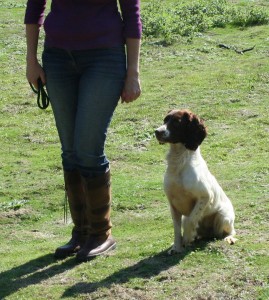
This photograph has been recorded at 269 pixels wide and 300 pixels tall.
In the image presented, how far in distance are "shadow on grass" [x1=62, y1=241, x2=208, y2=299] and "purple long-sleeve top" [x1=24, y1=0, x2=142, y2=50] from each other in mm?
1628

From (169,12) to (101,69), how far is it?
13.5 metres

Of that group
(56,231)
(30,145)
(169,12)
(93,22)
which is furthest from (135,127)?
(169,12)

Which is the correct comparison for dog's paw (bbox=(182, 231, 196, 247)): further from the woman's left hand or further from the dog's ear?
the woman's left hand

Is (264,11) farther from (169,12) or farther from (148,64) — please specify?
(148,64)

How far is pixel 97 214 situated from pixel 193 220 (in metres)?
0.78

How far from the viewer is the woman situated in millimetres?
5750

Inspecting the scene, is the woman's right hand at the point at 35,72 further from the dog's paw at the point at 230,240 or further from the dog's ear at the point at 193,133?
the dog's paw at the point at 230,240

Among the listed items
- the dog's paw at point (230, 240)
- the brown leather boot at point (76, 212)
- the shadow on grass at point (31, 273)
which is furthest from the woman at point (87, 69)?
the dog's paw at point (230, 240)

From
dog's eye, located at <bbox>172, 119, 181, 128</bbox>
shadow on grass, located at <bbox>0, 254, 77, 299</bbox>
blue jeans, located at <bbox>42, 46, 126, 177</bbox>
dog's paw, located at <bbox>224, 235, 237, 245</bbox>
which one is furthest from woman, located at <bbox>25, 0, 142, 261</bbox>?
dog's paw, located at <bbox>224, 235, 237, 245</bbox>

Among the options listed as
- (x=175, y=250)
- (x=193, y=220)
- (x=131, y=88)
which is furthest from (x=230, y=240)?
(x=131, y=88)

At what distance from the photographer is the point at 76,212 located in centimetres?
642

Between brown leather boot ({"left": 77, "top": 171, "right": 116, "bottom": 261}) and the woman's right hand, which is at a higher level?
the woman's right hand

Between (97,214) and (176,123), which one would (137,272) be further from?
(176,123)

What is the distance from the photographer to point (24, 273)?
6215mm
